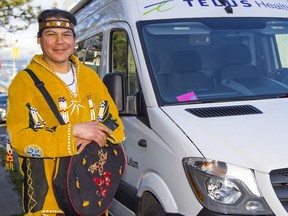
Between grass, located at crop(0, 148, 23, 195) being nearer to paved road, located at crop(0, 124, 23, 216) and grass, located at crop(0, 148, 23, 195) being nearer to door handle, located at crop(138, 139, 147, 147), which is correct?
paved road, located at crop(0, 124, 23, 216)

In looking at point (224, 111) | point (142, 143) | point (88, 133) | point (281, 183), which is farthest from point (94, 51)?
point (281, 183)

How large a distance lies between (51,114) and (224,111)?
136cm

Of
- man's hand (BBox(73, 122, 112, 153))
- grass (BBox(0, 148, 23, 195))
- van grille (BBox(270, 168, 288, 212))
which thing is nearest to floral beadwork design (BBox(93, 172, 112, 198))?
man's hand (BBox(73, 122, 112, 153))

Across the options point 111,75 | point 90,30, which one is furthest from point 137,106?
point 90,30

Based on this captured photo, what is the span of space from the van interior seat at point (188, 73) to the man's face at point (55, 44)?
1.20 meters

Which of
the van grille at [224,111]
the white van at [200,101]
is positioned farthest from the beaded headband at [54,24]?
the van grille at [224,111]

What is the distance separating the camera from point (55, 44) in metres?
2.77

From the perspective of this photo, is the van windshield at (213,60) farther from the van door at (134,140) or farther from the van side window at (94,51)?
the van side window at (94,51)

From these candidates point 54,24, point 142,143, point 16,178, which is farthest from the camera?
point 16,178

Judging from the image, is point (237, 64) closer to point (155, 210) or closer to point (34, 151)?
point (155, 210)

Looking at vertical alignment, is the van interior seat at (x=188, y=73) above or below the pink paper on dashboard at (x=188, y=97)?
above

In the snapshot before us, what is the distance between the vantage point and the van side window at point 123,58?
4.01 meters

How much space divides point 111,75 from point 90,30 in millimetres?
2206

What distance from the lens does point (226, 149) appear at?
297 cm
